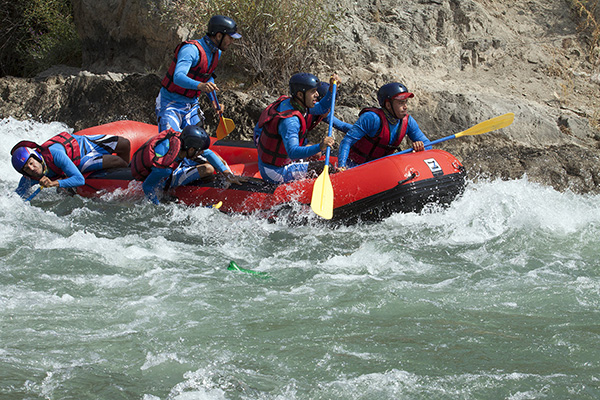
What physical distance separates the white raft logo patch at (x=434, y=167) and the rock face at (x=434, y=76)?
6.57ft

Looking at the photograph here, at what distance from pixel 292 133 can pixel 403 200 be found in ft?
3.44

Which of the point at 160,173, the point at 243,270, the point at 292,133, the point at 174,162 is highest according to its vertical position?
the point at 292,133

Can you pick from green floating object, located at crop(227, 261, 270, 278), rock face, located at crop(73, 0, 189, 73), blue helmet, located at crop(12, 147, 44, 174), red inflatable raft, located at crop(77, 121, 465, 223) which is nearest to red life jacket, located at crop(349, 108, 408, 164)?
red inflatable raft, located at crop(77, 121, 465, 223)

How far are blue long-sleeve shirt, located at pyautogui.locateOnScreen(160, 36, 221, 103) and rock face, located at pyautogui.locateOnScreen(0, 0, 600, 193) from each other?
1871 millimetres

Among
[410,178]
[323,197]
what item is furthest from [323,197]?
[410,178]

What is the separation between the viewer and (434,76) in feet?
29.1

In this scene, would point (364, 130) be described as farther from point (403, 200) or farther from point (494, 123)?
point (494, 123)

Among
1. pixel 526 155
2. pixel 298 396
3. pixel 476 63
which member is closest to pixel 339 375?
pixel 298 396

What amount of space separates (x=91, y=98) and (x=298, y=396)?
7.21 metres

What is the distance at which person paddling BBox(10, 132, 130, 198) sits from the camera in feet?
18.4

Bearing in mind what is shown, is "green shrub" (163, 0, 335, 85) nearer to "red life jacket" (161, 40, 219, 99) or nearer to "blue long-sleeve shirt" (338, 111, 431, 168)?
"red life jacket" (161, 40, 219, 99)

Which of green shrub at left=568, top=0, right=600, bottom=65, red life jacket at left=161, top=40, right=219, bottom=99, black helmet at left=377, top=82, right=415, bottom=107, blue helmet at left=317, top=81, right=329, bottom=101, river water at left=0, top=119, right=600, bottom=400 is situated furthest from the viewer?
green shrub at left=568, top=0, right=600, bottom=65

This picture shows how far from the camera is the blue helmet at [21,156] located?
5547 mm

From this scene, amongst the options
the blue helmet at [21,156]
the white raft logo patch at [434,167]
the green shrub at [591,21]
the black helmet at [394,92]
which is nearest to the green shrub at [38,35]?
the blue helmet at [21,156]
